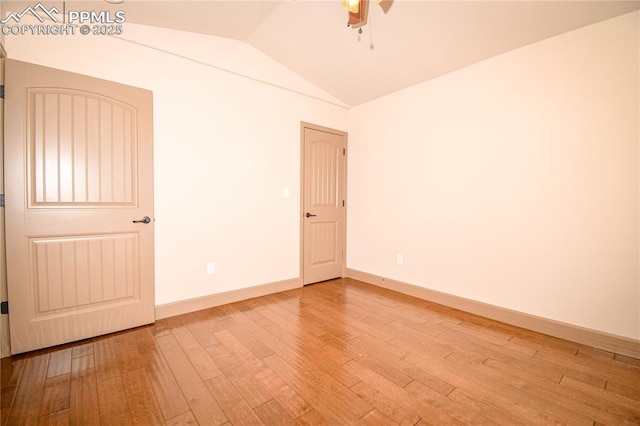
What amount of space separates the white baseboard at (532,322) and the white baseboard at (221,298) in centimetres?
142

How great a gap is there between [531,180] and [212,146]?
10.4ft

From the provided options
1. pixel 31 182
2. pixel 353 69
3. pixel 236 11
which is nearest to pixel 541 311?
pixel 353 69

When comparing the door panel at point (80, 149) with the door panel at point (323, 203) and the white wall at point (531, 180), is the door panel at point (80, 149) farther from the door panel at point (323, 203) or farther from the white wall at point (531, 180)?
the white wall at point (531, 180)

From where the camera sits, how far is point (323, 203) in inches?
164

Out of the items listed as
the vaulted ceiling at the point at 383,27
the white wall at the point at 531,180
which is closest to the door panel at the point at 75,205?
the vaulted ceiling at the point at 383,27

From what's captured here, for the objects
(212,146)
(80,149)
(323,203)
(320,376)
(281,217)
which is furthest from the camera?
(323,203)

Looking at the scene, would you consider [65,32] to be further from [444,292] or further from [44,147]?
[444,292]

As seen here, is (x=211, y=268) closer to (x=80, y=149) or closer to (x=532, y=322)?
(x=80, y=149)

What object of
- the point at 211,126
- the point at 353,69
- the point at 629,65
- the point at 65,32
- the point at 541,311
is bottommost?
the point at 541,311

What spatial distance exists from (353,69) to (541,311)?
319 cm

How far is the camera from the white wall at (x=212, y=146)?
8.46ft

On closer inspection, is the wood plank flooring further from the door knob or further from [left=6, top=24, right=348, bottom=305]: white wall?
the door knob

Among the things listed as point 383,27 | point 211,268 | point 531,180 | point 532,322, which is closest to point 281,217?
point 211,268

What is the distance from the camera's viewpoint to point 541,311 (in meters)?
2.61
